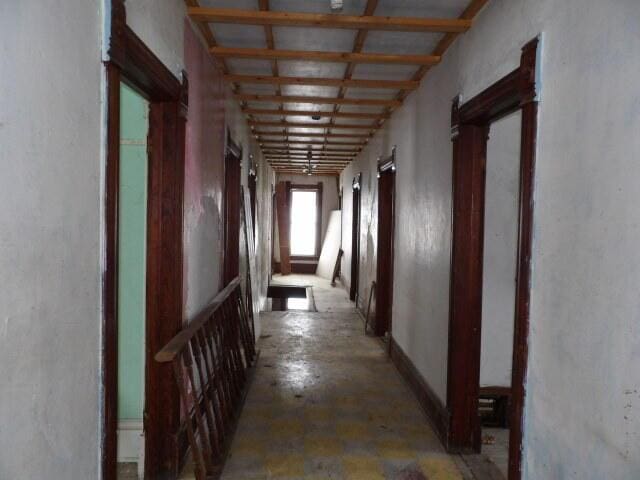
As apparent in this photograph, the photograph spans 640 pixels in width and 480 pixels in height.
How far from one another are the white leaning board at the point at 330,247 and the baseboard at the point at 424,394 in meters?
7.06

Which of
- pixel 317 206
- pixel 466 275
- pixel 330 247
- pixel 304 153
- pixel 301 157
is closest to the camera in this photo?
pixel 466 275

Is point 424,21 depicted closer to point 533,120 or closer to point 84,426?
point 533,120

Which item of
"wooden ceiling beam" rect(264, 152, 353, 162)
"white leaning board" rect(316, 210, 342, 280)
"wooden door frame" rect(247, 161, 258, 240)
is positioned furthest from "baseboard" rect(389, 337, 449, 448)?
"white leaning board" rect(316, 210, 342, 280)

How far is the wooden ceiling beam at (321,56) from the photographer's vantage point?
3.65 m

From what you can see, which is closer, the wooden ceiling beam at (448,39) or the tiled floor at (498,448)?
the wooden ceiling beam at (448,39)

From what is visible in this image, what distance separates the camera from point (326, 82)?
432 centimetres

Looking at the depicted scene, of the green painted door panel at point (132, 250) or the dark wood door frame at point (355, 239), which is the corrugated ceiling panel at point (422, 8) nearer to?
the green painted door panel at point (132, 250)

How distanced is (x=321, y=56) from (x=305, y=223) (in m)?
10.5

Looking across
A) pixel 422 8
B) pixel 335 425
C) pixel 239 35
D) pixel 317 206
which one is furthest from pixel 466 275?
pixel 317 206

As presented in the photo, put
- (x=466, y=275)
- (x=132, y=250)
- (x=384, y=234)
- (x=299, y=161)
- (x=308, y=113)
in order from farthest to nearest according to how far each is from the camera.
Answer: (x=299, y=161)
(x=384, y=234)
(x=308, y=113)
(x=466, y=275)
(x=132, y=250)

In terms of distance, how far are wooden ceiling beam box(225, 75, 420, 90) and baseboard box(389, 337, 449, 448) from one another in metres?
2.57

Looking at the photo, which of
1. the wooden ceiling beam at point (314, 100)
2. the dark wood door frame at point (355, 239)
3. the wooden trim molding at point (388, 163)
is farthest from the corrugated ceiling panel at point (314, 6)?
the dark wood door frame at point (355, 239)

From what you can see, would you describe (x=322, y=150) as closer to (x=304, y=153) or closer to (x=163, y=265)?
(x=304, y=153)

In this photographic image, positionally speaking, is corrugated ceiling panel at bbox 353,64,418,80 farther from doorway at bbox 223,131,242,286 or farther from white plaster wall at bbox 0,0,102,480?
white plaster wall at bbox 0,0,102,480
